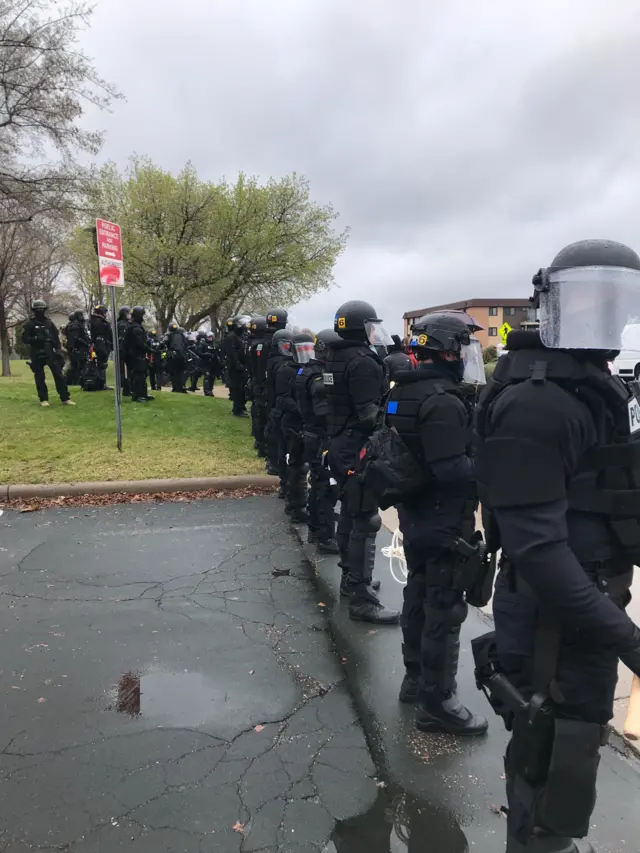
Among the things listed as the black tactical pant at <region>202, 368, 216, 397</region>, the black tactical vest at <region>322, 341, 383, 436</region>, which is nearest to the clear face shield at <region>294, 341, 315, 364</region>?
the black tactical vest at <region>322, 341, 383, 436</region>

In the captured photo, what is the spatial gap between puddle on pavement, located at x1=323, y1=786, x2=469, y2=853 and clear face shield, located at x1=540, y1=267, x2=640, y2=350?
197 cm

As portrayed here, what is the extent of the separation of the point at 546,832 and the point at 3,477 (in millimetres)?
7812

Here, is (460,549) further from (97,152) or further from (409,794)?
(97,152)

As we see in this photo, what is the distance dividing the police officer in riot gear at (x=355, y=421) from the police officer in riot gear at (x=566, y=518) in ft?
7.23

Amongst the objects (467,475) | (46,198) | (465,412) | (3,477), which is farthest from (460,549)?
(46,198)

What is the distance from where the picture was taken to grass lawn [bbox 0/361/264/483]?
8.32 metres

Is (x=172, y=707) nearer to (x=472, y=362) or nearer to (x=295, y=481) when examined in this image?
(x=472, y=362)

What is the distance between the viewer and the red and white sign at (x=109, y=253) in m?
8.23

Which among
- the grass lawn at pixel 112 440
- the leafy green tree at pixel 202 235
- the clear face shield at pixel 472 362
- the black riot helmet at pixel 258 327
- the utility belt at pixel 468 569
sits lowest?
the grass lawn at pixel 112 440

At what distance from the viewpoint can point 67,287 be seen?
42219 mm

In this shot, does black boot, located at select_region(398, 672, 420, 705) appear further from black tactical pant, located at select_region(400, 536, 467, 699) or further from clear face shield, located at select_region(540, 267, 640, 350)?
clear face shield, located at select_region(540, 267, 640, 350)

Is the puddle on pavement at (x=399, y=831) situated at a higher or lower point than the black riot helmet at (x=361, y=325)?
lower

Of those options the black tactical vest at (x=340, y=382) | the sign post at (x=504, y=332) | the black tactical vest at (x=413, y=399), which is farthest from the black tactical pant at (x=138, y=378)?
the black tactical vest at (x=413, y=399)

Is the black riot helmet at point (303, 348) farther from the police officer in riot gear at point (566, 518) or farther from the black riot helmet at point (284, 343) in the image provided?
the police officer in riot gear at point (566, 518)
